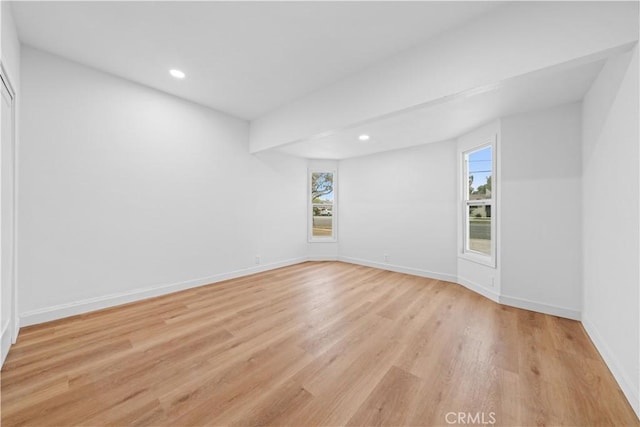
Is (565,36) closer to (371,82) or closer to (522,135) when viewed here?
(371,82)

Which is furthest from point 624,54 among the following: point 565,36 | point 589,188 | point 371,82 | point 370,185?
point 370,185

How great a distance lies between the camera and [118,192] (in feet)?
9.10

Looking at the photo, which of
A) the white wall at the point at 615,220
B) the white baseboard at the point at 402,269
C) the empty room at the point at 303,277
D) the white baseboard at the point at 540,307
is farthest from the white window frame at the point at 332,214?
the white wall at the point at 615,220

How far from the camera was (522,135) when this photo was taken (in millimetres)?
2902

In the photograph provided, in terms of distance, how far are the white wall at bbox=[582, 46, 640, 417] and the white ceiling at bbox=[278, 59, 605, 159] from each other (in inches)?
8.2

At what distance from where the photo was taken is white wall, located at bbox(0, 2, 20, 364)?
1748 mm

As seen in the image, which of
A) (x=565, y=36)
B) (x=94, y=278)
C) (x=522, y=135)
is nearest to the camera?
(x=565, y=36)

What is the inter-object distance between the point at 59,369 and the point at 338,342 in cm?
209

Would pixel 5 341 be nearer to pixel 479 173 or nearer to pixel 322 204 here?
pixel 322 204

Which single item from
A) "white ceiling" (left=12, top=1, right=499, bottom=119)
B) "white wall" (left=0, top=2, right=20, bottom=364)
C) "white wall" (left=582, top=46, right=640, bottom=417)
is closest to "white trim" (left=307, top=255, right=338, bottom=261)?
"white ceiling" (left=12, top=1, right=499, bottom=119)

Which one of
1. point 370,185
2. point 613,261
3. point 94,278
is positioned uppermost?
point 370,185

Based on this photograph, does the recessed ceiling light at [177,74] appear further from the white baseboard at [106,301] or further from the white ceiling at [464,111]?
the white baseboard at [106,301]

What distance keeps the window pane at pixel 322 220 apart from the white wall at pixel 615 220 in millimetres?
4130

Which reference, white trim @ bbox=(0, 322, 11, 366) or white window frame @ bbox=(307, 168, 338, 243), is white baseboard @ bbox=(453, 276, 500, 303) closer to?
white window frame @ bbox=(307, 168, 338, 243)
